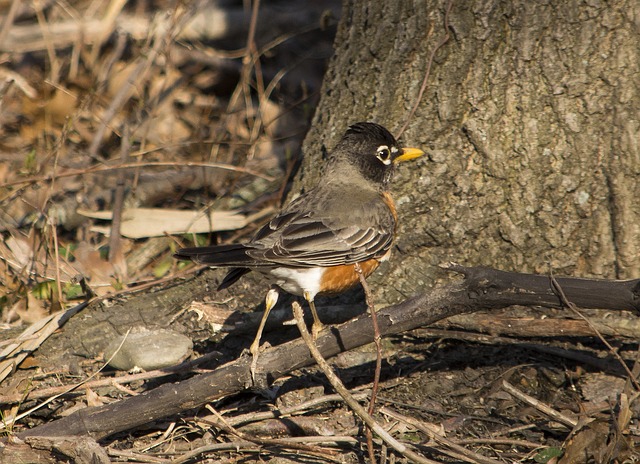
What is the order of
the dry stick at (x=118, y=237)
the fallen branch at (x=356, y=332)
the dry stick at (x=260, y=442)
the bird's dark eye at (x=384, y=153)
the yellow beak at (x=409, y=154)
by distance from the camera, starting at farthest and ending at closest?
the dry stick at (x=118, y=237) < the bird's dark eye at (x=384, y=153) < the yellow beak at (x=409, y=154) < the dry stick at (x=260, y=442) < the fallen branch at (x=356, y=332)

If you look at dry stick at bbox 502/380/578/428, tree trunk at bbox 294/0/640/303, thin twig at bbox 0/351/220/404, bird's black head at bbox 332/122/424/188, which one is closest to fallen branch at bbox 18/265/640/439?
thin twig at bbox 0/351/220/404

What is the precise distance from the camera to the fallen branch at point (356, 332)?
303 centimetres

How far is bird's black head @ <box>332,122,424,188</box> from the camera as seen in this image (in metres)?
4.03

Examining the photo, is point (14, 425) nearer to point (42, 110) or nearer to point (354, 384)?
point (354, 384)

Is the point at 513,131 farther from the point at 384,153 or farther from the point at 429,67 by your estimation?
the point at 384,153

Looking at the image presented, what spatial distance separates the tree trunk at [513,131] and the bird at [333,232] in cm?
17

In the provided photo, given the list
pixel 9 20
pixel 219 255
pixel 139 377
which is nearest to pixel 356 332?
pixel 219 255

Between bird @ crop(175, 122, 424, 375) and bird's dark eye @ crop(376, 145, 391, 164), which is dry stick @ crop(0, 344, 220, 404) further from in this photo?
bird's dark eye @ crop(376, 145, 391, 164)

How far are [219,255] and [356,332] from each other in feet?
2.41

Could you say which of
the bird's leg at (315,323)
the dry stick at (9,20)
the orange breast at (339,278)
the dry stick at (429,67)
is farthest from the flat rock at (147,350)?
the dry stick at (9,20)

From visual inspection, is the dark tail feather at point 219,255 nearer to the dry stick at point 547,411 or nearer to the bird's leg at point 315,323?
the bird's leg at point 315,323

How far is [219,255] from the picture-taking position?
346cm

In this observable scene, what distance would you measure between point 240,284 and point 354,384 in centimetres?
98

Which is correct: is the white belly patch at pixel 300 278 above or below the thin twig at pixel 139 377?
above
